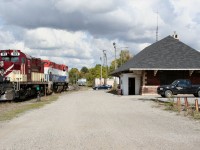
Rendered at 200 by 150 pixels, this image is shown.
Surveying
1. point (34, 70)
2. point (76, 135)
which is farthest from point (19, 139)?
point (34, 70)

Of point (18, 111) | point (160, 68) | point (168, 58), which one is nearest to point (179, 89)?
point (160, 68)

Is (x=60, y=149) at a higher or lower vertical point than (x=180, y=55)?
lower

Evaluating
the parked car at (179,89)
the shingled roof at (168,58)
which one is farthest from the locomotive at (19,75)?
the parked car at (179,89)

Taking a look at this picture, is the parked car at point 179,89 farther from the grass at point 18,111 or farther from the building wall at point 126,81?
the grass at point 18,111

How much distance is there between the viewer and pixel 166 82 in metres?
37.8

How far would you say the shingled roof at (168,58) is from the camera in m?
36.4

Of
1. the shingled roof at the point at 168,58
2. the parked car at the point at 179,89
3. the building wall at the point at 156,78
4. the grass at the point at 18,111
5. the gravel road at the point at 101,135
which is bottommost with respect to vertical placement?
the grass at the point at 18,111

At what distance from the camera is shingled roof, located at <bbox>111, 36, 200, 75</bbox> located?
1435 inches

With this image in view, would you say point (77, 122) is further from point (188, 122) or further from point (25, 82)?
point (25, 82)

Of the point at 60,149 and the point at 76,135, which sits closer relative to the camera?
the point at 60,149

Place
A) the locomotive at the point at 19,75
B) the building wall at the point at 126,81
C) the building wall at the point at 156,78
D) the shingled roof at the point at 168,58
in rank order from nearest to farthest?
the locomotive at the point at 19,75 → the shingled roof at the point at 168,58 → the building wall at the point at 156,78 → the building wall at the point at 126,81

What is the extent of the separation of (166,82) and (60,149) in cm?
3026

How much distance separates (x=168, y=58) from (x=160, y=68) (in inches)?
111

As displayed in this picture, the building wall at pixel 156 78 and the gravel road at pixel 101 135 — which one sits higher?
the building wall at pixel 156 78
